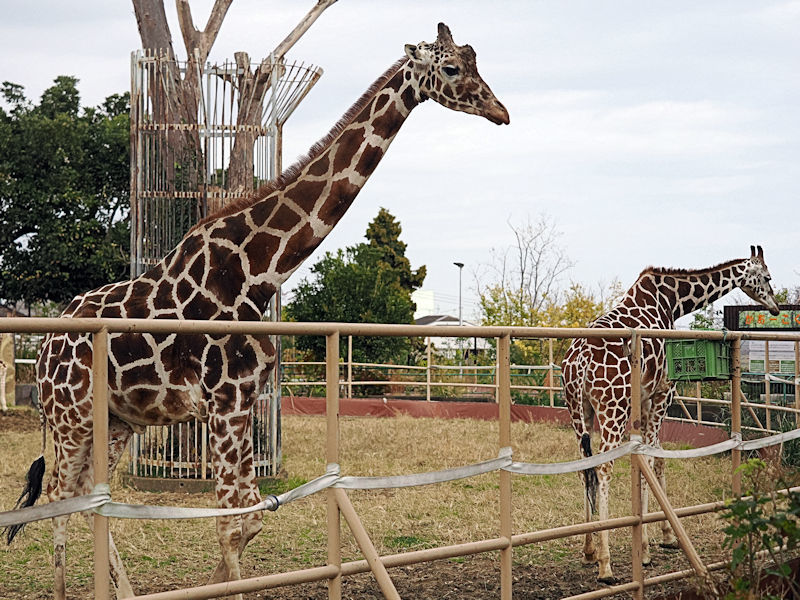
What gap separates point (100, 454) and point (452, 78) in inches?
119

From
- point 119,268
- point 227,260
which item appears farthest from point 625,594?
point 119,268

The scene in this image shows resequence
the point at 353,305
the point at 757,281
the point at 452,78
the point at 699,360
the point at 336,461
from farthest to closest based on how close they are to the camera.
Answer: the point at 353,305
the point at 757,281
the point at 699,360
the point at 452,78
the point at 336,461

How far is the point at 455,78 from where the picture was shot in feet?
16.6

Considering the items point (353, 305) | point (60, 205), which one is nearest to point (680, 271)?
point (353, 305)

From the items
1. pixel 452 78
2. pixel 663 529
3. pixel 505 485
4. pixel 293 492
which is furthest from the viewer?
pixel 663 529

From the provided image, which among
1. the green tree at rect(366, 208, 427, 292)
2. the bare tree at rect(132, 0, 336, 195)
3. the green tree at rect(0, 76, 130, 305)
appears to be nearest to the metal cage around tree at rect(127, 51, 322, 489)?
the bare tree at rect(132, 0, 336, 195)

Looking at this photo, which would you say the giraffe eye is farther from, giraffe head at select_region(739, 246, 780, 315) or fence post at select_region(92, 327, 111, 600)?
giraffe head at select_region(739, 246, 780, 315)

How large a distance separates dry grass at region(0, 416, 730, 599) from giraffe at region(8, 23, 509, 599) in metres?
1.38

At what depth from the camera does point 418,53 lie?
201 inches

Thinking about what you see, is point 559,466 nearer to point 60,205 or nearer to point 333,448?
point 333,448

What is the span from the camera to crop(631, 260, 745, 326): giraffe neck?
712 centimetres

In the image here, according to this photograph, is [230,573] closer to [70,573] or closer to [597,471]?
[70,573]

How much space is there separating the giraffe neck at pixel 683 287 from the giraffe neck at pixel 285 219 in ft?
9.67

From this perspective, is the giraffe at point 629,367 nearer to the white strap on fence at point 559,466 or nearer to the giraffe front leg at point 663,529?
the giraffe front leg at point 663,529
